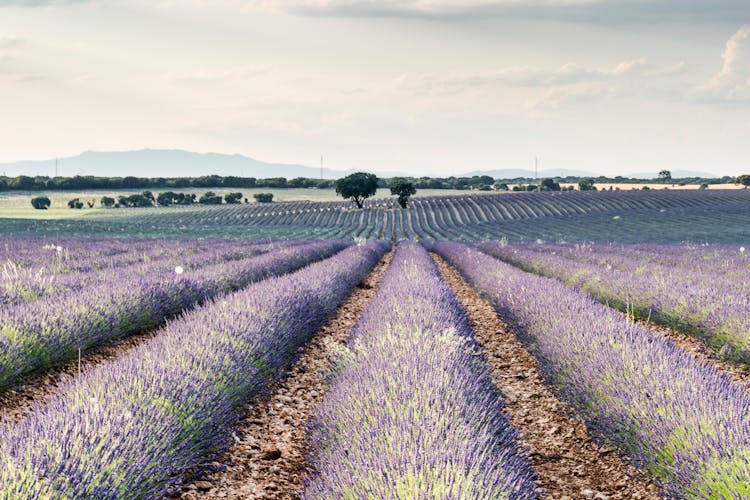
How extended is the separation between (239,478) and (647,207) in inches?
2348

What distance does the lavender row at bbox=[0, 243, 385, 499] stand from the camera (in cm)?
276

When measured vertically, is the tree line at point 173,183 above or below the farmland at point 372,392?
above

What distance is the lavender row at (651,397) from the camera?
3.30 m

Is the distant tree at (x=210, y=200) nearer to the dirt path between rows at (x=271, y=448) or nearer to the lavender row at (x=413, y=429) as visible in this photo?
the dirt path between rows at (x=271, y=448)

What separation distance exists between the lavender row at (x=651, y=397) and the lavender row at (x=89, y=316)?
5.05 meters

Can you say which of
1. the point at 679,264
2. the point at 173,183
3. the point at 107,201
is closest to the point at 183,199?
the point at 107,201

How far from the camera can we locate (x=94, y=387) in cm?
405

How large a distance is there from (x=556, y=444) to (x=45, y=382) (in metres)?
4.81

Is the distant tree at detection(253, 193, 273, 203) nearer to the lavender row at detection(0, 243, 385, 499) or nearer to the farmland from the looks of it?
the farmland

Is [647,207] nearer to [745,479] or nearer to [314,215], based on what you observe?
[314,215]

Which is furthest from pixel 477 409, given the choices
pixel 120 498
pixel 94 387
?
pixel 94 387

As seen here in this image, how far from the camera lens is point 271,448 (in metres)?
4.61

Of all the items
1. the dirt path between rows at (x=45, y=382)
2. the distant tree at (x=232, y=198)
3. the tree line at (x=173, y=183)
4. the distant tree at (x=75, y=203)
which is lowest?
the dirt path between rows at (x=45, y=382)

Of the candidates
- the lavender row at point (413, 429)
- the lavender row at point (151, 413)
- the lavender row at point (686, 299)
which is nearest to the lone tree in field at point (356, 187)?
the lavender row at point (686, 299)
